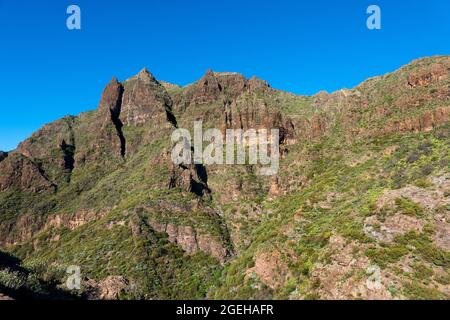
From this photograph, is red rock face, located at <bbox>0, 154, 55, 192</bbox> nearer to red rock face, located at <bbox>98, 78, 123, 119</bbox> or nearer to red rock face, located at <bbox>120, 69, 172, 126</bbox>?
red rock face, located at <bbox>98, 78, 123, 119</bbox>

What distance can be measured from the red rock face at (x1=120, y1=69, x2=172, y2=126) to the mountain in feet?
2.33

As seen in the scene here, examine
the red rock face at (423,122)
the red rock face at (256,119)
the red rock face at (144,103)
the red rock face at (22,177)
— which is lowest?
the red rock face at (22,177)

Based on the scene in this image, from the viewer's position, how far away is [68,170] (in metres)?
143

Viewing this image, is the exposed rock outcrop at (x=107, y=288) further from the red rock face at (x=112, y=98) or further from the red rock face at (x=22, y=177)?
the red rock face at (x=112, y=98)

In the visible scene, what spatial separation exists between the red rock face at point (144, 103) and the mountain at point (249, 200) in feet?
2.33

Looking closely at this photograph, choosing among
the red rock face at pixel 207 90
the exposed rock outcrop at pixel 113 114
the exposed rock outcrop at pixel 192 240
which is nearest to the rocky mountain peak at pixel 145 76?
the exposed rock outcrop at pixel 113 114

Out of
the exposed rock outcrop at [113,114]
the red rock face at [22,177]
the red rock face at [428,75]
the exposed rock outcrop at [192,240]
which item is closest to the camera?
the red rock face at [428,75]

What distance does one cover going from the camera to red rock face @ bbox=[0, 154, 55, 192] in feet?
434

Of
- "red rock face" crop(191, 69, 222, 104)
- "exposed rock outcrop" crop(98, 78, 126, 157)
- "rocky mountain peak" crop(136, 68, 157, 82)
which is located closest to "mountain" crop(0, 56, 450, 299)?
"red rock face" crop(191, 69, 222, 104)

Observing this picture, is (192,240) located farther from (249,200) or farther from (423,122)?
(423,122)

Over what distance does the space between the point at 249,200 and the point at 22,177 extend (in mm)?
95977

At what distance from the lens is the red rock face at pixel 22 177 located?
132375 mm
